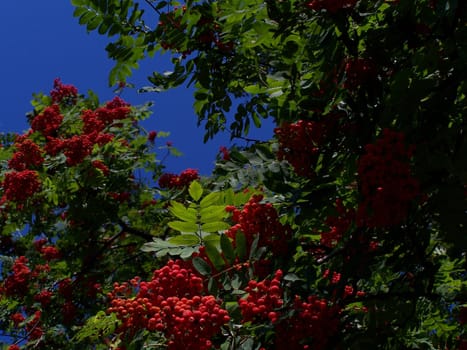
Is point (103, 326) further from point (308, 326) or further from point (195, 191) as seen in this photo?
point (308, 326)

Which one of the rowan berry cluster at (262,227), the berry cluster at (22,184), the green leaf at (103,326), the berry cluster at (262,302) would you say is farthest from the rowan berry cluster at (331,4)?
the berry cluster at (22,184)

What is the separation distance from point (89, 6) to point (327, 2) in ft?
6.67

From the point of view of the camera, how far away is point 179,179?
797 cm

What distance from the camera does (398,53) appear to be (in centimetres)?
298

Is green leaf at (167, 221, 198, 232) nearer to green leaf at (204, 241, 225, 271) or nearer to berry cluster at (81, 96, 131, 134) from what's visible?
green leaf at (204, 241, 225, 271)

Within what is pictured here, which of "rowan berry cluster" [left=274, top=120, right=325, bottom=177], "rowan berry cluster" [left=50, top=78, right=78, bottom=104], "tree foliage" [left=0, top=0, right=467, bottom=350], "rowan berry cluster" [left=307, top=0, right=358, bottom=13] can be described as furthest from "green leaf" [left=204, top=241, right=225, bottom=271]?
"rowan berry cluster" [left=50, top=78, right=78, bottom=104]

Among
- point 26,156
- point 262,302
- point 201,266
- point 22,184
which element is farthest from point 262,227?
point 26,156

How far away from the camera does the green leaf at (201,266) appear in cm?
246

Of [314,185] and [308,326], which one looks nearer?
[308,326]

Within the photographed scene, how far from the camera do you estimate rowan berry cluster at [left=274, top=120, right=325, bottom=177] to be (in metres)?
2.82

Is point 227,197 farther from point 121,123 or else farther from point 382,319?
point 121,123

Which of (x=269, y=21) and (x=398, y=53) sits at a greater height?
(x=269, y=21)

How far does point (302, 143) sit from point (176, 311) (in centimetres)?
115

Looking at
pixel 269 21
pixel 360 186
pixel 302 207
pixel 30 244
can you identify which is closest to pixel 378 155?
pixel 360 186
